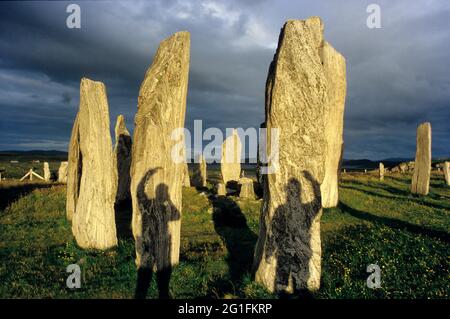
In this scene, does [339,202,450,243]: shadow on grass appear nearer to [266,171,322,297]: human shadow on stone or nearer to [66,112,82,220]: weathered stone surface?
[266,171,322,297]: human shadow on stone

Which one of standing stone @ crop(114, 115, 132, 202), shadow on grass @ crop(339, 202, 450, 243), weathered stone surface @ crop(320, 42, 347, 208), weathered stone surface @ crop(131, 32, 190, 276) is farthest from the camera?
standing stone @ crop(114, 115, 132, 202)

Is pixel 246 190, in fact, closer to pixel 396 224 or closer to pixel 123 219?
pixel 123 219

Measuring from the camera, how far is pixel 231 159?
2980 centimetres

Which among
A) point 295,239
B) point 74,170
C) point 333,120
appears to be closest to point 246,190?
point 333,120

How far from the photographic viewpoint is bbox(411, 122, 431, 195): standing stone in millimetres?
21953

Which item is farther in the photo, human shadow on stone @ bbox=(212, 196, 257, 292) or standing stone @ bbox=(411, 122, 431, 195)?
standing stone @ bbox=(411, 122, 431, 195)

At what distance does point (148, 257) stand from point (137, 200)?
1.45 metres

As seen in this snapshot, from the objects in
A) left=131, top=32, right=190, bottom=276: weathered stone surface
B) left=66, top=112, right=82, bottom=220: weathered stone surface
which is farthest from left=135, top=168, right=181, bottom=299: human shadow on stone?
left=66, top=112, right=82, bottom=220: weathered stone surface

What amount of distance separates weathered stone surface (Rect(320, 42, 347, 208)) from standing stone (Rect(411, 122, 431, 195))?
7.31m

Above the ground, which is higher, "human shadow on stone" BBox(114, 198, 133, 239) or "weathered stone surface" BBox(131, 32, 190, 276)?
"weathered stone surface" BBox(131, 32, 190, 276)

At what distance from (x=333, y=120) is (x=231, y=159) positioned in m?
13.1

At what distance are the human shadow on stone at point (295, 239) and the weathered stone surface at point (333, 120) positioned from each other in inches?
397
